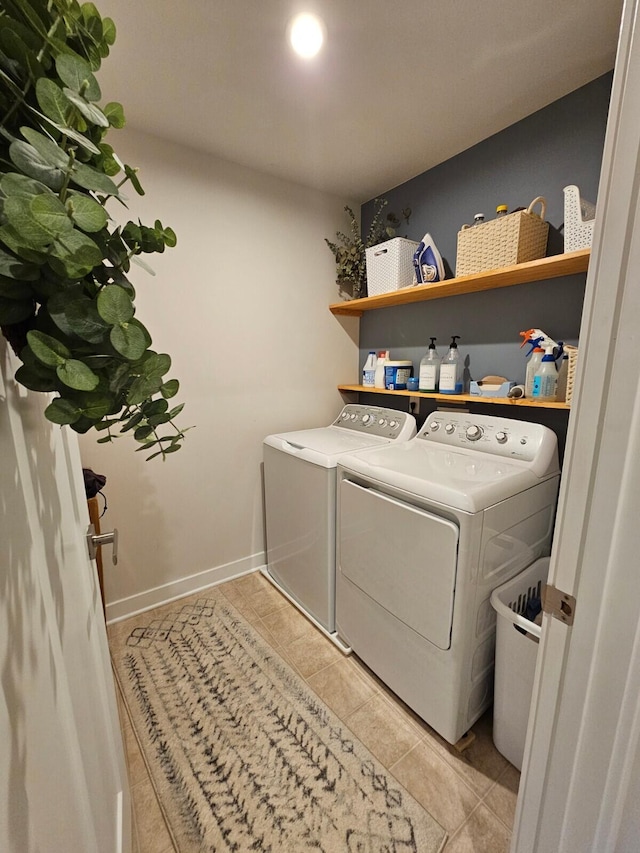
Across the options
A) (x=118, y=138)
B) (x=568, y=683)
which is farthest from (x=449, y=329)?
(x=118, y=138)

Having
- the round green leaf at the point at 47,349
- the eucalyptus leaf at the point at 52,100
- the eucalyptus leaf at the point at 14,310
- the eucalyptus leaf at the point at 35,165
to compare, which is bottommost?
the round green leaf at the point at 47,349

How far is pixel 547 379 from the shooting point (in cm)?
150

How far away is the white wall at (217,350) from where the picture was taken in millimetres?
1852

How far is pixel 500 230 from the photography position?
1523 mm

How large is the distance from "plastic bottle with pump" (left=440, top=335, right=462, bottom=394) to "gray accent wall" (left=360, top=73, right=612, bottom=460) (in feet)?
0.34

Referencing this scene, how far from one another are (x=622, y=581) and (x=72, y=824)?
931 millimetres

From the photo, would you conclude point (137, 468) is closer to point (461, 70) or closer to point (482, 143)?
point (461, 70)

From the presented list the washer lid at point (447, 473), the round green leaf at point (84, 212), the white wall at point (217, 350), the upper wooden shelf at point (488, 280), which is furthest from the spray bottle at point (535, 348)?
the round green leaf at point (84, 212)

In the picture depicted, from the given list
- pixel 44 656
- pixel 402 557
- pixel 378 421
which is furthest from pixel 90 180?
pixel 378 421

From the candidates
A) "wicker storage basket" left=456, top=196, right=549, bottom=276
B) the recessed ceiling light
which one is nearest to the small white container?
"wicker storage basket" left=456, top=196, right=549, bottom=276

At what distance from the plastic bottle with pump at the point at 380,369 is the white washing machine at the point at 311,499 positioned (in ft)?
0.56

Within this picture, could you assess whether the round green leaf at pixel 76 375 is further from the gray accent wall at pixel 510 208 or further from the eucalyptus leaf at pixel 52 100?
the gray accent wall at pixel 510 208

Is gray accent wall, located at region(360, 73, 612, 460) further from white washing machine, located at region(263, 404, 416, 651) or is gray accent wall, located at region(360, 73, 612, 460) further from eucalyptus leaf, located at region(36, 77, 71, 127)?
eucalyptus leaf, located at region(36, 77, 71, 127)

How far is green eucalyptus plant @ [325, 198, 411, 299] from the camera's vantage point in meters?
2.24
